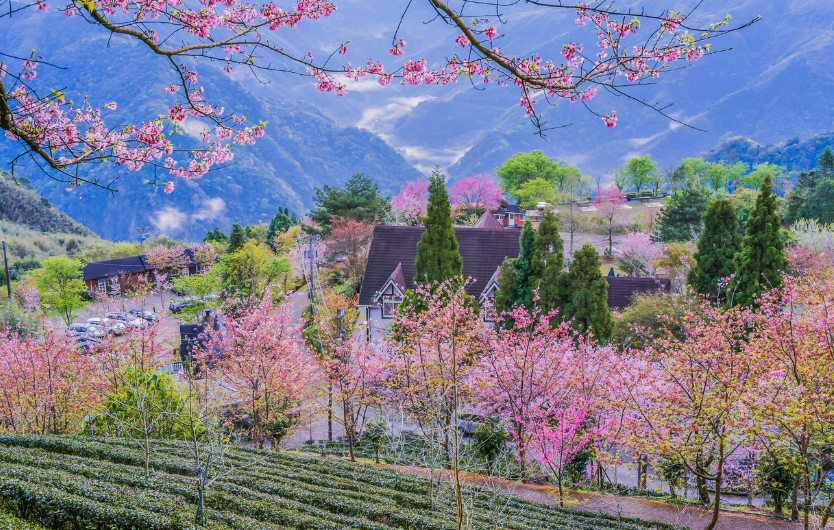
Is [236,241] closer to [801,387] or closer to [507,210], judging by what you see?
[507,210]

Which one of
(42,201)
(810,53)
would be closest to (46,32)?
(42,201)

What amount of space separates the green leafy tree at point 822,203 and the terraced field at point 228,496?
3722 cm

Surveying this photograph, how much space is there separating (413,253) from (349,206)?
15.8 m

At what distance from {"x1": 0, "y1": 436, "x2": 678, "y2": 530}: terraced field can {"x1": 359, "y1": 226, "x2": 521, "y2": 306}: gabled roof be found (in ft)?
49.1

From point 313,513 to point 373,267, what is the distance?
64.7 feet

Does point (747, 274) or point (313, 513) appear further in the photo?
point (747, 274)

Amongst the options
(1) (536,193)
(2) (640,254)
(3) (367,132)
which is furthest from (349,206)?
(3) (367,132)

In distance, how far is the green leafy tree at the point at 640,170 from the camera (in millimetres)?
74625

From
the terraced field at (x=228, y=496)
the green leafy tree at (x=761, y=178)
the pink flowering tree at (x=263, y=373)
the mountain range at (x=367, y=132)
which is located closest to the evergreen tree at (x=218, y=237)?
the pink flowering tree at (x=263, y=373)

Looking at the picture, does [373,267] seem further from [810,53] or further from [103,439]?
[810,53]

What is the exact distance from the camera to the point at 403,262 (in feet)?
89.1

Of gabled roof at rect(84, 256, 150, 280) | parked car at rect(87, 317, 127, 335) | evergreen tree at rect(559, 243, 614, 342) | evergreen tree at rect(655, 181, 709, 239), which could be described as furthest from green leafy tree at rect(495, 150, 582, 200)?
evergreen tree at rect(559, 243, 614, 342)

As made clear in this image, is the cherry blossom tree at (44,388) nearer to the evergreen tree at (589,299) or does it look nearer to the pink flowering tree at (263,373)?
the pink flowering tree at (263,373)

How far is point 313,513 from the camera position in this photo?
755 centimetres
